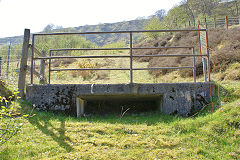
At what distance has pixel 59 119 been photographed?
4055mm

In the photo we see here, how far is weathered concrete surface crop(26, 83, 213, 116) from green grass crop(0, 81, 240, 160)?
39 centimetres

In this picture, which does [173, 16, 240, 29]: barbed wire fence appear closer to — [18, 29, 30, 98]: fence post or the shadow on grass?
[18, 29, 30, 98]: fence post

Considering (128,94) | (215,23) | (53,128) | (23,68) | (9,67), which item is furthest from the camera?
→ (215,23)

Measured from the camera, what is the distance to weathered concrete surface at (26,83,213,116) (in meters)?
4.47

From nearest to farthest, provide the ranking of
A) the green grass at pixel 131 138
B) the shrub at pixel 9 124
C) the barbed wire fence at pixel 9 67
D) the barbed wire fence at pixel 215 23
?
the shrub at pixel 9 124 < the green grass at pixel 131 138 < the barbed wire fence at pixel 9 67 < the barbed wire fence at pixel 215 23

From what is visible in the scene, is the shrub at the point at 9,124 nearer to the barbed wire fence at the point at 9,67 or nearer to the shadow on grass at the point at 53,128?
the shadow on grass at the point at 53,128

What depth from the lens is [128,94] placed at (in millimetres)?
4539

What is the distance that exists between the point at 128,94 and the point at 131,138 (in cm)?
143

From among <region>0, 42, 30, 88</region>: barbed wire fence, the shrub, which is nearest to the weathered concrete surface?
the shrub

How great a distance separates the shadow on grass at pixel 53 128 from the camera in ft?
10.1

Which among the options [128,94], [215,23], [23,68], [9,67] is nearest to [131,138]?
[128,94]

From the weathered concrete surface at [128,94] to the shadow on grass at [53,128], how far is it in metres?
0.45

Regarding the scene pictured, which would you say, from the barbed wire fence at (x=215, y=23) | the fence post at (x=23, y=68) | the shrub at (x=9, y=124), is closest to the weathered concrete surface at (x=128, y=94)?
the fence post at (x=23, y=68)

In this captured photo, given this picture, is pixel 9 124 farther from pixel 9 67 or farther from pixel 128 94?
pixel 9 67
